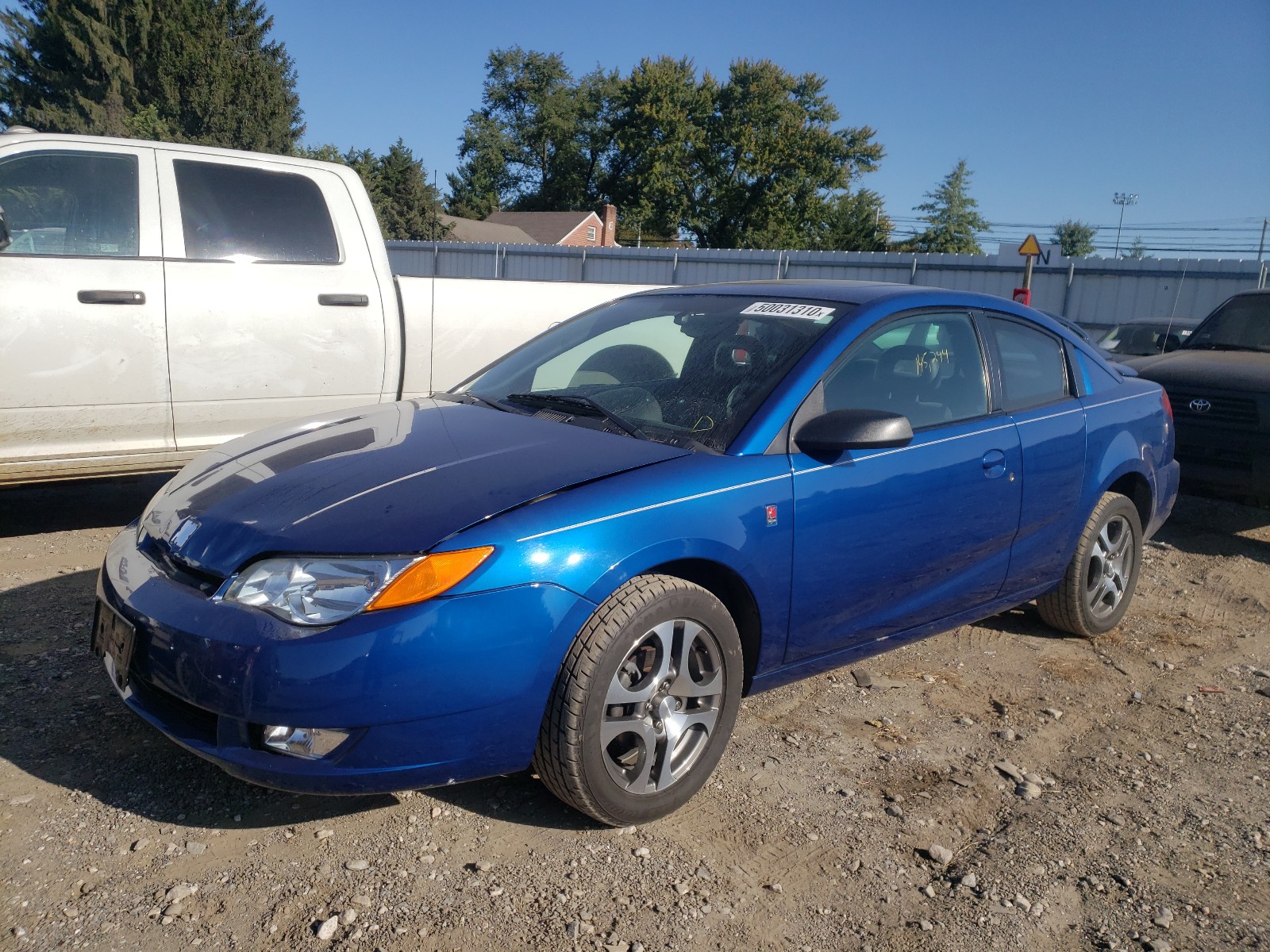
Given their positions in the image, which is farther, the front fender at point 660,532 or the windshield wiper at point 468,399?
the windshield wiper at point 468,399

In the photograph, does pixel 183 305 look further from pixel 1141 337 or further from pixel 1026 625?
pixel 1141 337

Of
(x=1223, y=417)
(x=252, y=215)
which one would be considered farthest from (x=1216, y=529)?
(x=252, y=215)

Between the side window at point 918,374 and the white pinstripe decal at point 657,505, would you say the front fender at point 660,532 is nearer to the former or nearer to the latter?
the white pinstripe decal at point 657,505

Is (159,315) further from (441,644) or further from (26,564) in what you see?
(441,644)

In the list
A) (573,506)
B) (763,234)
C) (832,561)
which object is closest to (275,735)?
(573,506)

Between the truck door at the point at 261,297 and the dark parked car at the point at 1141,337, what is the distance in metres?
8.38

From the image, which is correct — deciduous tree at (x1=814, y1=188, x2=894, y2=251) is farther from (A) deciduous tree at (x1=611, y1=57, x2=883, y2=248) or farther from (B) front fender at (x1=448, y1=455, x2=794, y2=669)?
(B) front fender at (x1=448, y1=455, x2=794, y2=669)

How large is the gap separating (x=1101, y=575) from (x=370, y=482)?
338 cm

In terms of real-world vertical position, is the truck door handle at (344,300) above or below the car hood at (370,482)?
above

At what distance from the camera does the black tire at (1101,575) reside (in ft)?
14.4

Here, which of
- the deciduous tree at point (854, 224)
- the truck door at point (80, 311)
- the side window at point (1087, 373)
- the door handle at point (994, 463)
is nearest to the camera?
the door handle at point (994, 463)

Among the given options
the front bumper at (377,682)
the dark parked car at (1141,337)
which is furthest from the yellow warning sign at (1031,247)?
the front bumper at (377,682)

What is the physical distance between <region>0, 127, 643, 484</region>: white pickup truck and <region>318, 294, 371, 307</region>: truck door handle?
1 centimetres

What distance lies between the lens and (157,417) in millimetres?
5035
